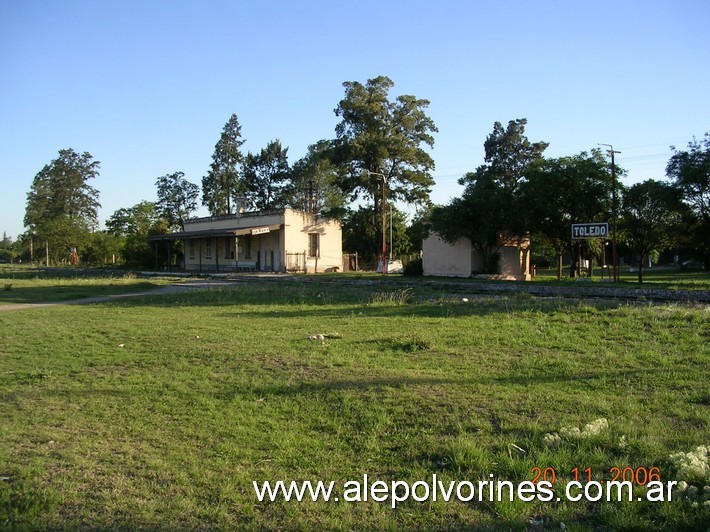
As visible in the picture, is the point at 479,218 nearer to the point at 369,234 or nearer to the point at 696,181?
the point at 696,181

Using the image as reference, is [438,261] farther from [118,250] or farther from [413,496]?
[118,250]

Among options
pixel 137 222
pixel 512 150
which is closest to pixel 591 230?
pixel 512 150

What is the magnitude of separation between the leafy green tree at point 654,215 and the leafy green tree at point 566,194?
199 cm

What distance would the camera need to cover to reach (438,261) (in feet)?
125

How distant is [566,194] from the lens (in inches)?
1268

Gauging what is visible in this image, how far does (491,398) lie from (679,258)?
68.7m

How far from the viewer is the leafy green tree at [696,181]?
30344 millimetres

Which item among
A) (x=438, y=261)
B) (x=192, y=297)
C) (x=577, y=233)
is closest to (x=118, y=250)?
(x=438, y=261)

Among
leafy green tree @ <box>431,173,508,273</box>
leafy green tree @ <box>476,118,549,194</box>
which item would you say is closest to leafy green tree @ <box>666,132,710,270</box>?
leafy green tree @ <box>431,173,508,273</box>

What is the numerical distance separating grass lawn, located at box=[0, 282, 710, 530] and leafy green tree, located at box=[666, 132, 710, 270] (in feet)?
78.0

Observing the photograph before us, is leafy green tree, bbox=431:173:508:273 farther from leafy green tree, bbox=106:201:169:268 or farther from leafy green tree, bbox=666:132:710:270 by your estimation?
leafy green tree, bbox=106:201:169:268

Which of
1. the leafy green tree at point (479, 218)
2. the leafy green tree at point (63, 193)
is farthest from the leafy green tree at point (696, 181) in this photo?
the leafy green tree at point (63, 193)

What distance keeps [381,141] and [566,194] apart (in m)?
25.9

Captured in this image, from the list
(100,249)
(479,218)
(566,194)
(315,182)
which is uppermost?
(315,182)
